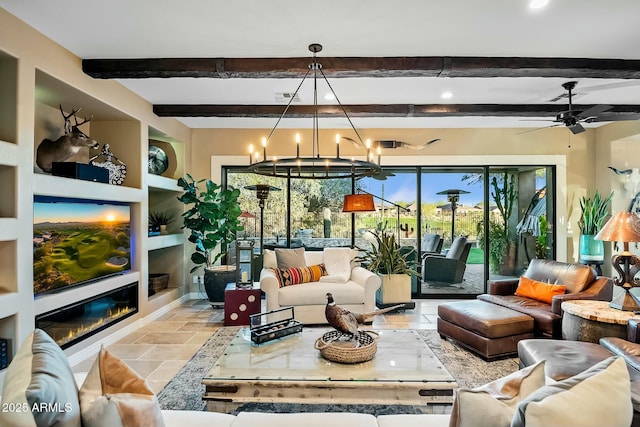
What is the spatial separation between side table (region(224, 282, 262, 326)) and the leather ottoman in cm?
233

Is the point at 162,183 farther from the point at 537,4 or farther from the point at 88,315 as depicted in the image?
the point at 537,4

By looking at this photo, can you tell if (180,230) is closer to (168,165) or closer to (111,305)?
(168,165)

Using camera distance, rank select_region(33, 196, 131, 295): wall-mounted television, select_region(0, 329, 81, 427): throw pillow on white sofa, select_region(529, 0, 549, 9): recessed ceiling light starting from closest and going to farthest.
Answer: select_region(0, 329, 81, 427): throw pillow on white sofa, select_region(529, 0, 549, 9): recessed ceiling light, select_region(33, 196, 131, 295): wall-mounted television

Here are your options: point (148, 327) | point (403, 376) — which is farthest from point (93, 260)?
point (403, 376)

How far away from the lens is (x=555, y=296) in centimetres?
351

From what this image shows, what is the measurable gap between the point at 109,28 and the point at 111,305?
9.31 ft

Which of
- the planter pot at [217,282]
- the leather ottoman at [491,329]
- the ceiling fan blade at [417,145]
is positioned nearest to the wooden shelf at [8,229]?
the planter pot at [217,282]

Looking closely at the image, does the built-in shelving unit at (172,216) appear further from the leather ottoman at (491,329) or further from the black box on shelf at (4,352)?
the leather ottoman at (491,329)

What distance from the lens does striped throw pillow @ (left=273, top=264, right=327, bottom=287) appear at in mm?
4559

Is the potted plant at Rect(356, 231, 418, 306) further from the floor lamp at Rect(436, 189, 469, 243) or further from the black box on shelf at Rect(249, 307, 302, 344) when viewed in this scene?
the black box on shelf at Rect(249, 307, 302, 344)

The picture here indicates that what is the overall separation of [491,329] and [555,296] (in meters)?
0.77

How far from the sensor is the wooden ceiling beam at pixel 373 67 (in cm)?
334

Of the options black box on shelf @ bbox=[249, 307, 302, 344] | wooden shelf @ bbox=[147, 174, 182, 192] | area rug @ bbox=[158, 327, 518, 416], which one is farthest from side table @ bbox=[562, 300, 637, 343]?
wooden shelf @ bbox=[147, 174, 182, 192]

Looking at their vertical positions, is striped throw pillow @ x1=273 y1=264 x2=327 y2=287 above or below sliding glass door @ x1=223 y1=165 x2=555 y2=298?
below
